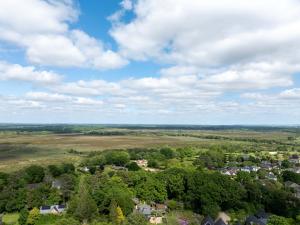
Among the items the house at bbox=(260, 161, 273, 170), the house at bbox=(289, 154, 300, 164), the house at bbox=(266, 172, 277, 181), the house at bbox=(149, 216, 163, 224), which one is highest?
the house at bbox=(289, 154, 300, 164)

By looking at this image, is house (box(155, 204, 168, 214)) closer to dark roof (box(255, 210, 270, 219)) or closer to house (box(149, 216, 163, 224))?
house (box(149, 216, 163, 224))

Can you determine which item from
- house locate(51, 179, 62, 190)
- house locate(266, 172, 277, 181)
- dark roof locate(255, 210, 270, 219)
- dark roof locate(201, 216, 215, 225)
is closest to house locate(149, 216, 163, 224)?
dark roof locate(201, 216, 215, 225)

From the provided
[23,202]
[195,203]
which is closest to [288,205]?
[195,203]

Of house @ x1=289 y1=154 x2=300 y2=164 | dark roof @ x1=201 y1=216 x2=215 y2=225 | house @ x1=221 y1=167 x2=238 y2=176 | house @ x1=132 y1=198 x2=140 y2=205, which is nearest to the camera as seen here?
dark roof @ x1=201 y1=216 x2=215 y2=225

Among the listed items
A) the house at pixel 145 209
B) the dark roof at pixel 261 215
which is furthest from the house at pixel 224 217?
the house at pixel 145 209

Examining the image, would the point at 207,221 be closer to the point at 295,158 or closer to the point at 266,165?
the point at 266,165

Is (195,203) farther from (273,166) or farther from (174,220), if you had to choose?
(273,166)

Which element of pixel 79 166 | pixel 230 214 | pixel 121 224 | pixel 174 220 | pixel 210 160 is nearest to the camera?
pixel 121 224

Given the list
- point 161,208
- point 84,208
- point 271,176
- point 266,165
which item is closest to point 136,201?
point 161,208

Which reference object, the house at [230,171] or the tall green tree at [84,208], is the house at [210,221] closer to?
the tall green tree at [84,208]
